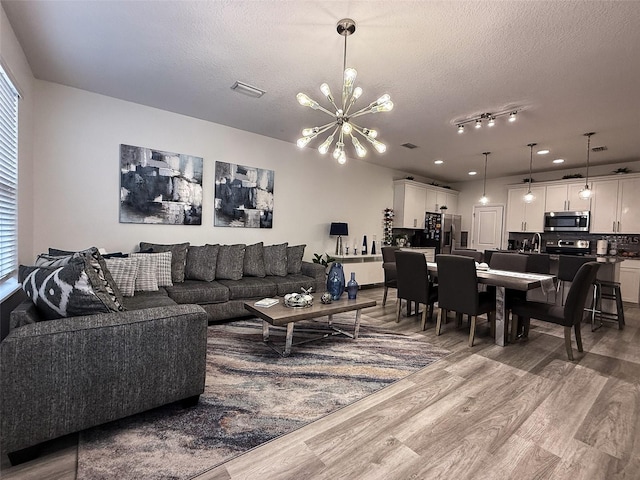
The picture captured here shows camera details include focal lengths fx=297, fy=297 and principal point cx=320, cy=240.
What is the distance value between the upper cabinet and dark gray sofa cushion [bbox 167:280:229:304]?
4555 mm

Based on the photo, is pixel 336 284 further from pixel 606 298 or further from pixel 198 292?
pixel 606 298

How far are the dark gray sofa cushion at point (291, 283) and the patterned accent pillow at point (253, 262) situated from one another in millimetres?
192

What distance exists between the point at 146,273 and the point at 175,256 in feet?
1.56

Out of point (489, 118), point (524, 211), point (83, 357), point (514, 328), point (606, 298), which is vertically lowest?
point (514, 328)

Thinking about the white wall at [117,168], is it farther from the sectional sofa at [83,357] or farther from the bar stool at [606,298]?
the bar stool at [606,298]

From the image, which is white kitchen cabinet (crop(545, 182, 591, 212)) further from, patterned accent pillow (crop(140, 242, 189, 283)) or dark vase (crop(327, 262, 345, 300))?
patterned accent pillow (crop(140, 242, 189, 283))

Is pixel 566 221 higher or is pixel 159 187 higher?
pixel 159 187

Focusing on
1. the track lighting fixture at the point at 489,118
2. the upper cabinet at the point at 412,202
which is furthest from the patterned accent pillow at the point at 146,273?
the upper cabinet at the point at 412,202

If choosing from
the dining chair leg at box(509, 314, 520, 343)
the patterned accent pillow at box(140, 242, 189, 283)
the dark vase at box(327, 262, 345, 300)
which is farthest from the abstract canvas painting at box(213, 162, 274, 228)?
the dining chair leg at box(509, 314, 520, 343)

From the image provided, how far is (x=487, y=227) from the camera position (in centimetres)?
747

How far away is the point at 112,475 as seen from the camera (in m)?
1.41

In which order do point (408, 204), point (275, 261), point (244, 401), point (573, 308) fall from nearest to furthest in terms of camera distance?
point (244, 401), point (573, 308), point (275, 261), point (408, 204)

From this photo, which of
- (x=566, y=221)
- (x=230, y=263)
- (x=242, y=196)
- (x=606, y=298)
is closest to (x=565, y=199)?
(x=566, y=221)

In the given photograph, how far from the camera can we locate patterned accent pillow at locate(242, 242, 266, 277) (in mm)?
4277
